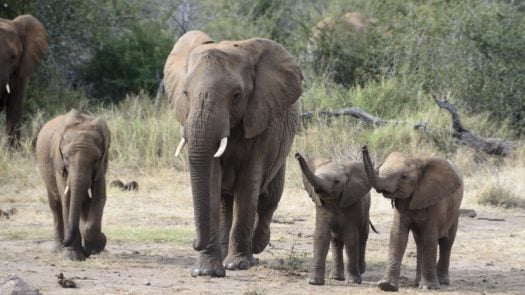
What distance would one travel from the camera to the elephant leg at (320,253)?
31.3 feet

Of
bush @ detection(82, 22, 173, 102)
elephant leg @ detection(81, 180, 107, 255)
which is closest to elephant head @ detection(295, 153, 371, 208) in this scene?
elephant leg @ detection(81, 180, 107, 255)

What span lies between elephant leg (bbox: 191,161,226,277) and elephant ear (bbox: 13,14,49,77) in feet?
32.7

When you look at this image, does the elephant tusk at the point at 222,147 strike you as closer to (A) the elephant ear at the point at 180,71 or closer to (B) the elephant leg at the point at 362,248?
(A) the elephant ear at the point at 180,71

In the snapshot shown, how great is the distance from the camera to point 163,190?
53.8 feet

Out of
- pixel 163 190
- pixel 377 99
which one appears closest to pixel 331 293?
pixel 163 190

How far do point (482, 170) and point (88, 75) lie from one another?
27.8ft

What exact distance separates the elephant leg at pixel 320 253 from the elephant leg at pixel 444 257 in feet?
3.40

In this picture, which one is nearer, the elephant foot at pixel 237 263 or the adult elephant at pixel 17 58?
the elephant foot at pixel 237 263

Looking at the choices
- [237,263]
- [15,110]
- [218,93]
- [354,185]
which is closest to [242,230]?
[237,263]

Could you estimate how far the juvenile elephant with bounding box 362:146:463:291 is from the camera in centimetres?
938

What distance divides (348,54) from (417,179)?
12.1 m

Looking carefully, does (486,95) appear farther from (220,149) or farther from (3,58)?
(220,149)

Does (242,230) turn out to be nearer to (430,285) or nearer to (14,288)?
(430,285)

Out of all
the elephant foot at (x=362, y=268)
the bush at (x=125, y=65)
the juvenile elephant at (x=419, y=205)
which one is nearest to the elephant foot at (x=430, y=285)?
the juvenile elephant at (x=419, y=205)
